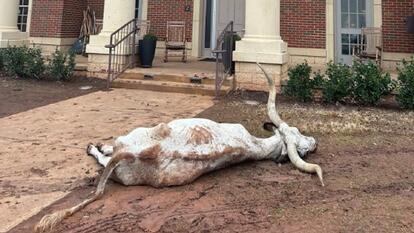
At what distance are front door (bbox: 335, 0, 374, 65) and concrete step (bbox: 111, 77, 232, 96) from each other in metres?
4.14

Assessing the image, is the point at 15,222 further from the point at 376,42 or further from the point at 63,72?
the point at 376,42

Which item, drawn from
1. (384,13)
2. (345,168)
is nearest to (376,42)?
(384,13)

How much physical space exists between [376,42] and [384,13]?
2.35 feet

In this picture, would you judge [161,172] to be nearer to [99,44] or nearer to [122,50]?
[122,50]

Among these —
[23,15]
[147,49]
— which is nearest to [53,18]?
[23,15]

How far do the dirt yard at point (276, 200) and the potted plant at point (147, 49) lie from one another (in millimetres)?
5765

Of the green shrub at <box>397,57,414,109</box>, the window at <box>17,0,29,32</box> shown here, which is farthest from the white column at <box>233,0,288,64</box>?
the window at <box>17,0,29,32</box>

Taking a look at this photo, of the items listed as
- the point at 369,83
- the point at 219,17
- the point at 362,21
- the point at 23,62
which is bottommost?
the point at 369,83

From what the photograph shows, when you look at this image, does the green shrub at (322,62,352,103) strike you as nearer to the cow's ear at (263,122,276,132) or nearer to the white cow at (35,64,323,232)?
the cow's ear at (263,122,276,132)

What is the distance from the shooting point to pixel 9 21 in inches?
435

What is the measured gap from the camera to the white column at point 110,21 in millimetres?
9305

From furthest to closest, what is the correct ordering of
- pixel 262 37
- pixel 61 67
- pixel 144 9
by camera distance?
pixel 144 9 → pixel 61 67 → pixel 262 37

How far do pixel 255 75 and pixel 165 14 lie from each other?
4.79 m

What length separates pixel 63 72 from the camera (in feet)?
30.0
